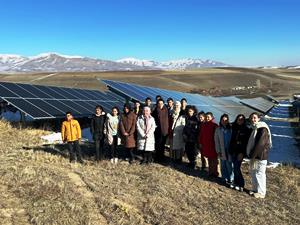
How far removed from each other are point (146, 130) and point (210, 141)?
5.64 feet

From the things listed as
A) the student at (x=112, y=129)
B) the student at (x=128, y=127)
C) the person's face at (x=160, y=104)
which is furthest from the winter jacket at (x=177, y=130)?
the student at (x=112, y=129)

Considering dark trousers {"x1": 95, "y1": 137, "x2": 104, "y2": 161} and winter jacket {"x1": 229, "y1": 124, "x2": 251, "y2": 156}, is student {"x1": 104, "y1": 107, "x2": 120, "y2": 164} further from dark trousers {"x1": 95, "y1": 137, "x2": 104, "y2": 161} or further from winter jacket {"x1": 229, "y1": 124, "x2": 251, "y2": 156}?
winter jacket {"x1": 229, "y1": 124, "x2": 251, "y2": 156}

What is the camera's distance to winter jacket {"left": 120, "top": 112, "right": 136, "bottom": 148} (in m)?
11.6

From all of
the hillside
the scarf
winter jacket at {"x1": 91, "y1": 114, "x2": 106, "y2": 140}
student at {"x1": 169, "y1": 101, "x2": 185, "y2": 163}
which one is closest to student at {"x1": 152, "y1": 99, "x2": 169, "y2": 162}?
student at {"x1": 169, "y1": 101, "x2": 185, "y2": 163}

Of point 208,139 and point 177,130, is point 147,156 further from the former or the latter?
point 208,139

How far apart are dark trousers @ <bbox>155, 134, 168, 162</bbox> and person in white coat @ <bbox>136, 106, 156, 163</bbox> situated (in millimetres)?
455

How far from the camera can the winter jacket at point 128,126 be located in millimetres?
11578

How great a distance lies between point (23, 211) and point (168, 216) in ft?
8.87

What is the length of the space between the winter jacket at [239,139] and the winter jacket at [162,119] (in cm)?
201

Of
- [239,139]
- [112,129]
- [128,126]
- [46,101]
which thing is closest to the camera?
[239,139]

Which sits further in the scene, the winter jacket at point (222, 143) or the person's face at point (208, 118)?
the person's face at point (208, 118)

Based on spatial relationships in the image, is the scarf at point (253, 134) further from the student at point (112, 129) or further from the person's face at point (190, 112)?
the student at point (112, 129)

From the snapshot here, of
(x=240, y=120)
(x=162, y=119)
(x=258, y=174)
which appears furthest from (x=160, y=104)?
(x=258, y=174)

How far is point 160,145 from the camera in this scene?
12.2 metres
